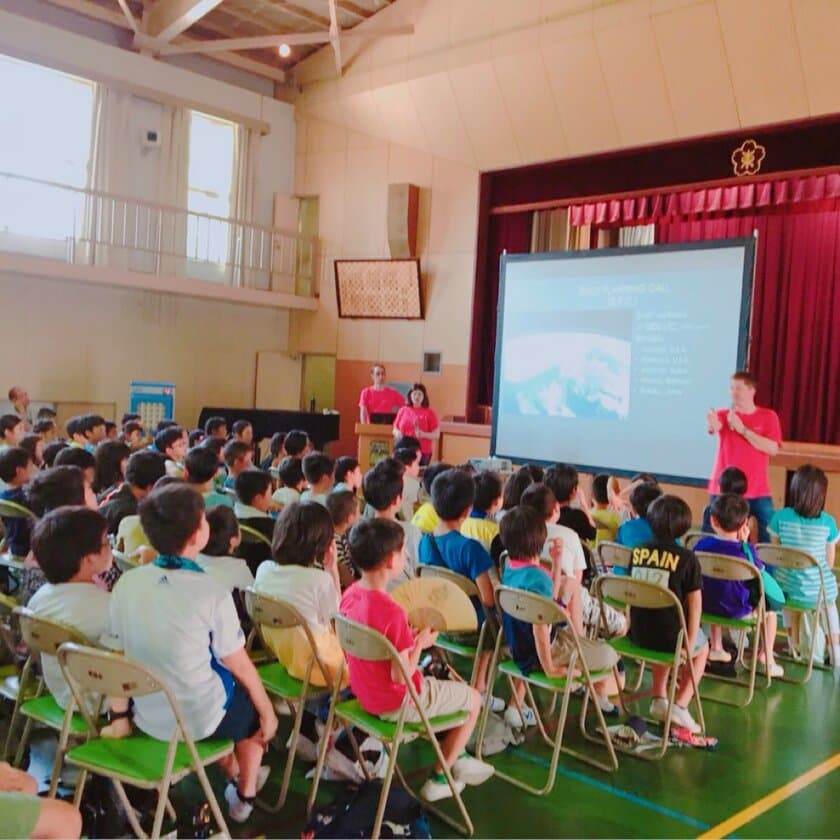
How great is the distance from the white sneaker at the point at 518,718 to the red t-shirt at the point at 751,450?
246cm

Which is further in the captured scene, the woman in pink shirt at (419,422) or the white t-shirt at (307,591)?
the woman in pink shirt at (419,422)

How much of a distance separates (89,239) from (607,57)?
6.60 metres

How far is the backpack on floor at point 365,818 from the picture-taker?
2.70 m

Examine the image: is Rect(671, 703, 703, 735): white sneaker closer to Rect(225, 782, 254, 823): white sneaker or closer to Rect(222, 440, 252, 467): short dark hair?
Rect(225, 782, 254, 823): white sneaker

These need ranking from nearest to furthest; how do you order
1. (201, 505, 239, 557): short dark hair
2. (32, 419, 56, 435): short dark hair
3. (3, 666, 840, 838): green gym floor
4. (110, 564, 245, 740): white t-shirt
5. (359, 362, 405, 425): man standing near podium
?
(110, 564, 245, 740): white t-shirt
(3, 666, 840, 838): green gym floor
(201, 505, 239, 557): short dark hair
(32, 419, 56, 435): short dark hair
(359, 362, 405, 425): man standing near podium

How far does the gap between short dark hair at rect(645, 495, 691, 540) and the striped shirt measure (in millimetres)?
1342

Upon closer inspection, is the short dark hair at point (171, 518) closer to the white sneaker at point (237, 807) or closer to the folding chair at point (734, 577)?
the white sneaker at point (237, 807)

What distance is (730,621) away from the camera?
13.8 feet

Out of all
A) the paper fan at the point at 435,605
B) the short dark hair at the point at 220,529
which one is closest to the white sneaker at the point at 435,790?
the paper fan at the point at 435,605

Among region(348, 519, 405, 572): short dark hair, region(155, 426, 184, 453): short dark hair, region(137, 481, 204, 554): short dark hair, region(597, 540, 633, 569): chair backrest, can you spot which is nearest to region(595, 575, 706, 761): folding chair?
region(597, 540, 633, 569): chair backrest

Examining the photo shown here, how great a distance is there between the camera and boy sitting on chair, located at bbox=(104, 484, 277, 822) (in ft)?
8.15

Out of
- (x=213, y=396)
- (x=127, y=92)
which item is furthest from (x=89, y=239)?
(x=213, y=396)

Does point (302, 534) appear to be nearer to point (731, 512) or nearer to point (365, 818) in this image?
point (365, 818)

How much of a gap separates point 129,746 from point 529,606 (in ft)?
4.71
